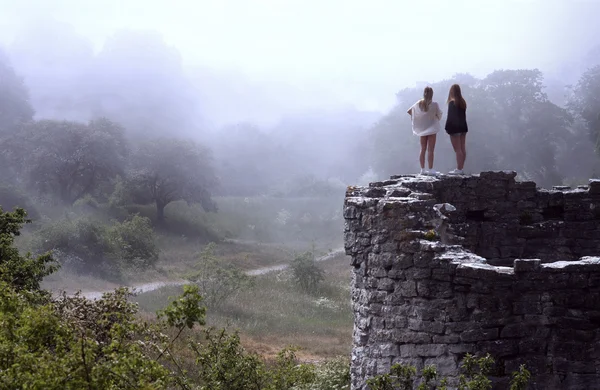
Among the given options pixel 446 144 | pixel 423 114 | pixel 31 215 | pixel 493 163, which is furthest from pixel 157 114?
pixel 423 114

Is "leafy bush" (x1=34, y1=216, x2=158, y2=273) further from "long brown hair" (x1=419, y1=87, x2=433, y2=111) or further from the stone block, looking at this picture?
the stone block

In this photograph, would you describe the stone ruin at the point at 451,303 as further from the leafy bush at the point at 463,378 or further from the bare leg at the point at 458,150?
the bare leg at the point at 458,150

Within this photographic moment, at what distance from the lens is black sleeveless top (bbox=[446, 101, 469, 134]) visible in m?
10.5

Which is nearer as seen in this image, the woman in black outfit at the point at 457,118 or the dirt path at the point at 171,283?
the woman in black outfit at the point at 457,118

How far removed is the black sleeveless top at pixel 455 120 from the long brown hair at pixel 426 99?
1.23 ft

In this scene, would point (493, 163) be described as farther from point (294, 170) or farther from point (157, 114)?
point (157, 114)

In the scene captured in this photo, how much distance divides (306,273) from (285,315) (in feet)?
18.0

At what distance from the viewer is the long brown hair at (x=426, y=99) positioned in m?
10.3

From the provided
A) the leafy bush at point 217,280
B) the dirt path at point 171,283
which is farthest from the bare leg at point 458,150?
the leafy bush at point 217,280

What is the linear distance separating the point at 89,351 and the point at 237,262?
2553 cm

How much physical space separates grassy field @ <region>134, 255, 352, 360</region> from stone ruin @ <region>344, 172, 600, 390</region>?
338 inches

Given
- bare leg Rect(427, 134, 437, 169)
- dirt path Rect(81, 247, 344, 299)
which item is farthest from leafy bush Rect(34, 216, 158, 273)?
bare leg Rect(427, 134, 437, 169)

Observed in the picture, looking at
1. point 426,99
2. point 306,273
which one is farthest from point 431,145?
point 306,273

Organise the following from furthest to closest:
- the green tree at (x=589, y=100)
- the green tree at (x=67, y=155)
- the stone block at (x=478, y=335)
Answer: the green tree at (x=589, y=100) → the green tree at (x=67, y=155) → the stone block at (x=478, y=335)
